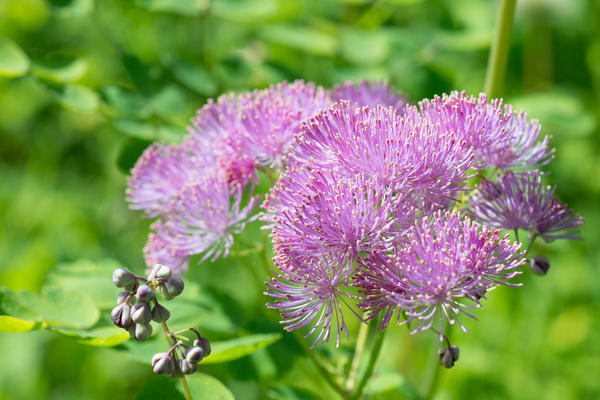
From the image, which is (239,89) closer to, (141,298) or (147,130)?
(147,130)

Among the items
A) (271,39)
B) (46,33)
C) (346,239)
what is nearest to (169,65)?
Result: (271,39)

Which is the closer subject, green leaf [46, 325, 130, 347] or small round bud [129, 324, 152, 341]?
small round bud [129, 324, 152, 341]

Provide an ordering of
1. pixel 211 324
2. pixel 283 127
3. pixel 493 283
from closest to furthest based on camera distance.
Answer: pixel 493 283
pixel 283 127
pixel 211 324

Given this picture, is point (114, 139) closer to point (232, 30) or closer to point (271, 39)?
point (232, 30)

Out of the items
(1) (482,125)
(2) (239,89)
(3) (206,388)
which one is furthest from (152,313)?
(2) (239,89)

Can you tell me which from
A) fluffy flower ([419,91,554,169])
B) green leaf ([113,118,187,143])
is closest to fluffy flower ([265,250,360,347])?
fluffy flower ([419,91,554,169])

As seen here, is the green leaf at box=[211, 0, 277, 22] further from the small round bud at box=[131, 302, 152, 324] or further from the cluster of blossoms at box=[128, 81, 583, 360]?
the small round bud at box=[131, 302, 152, 324]
